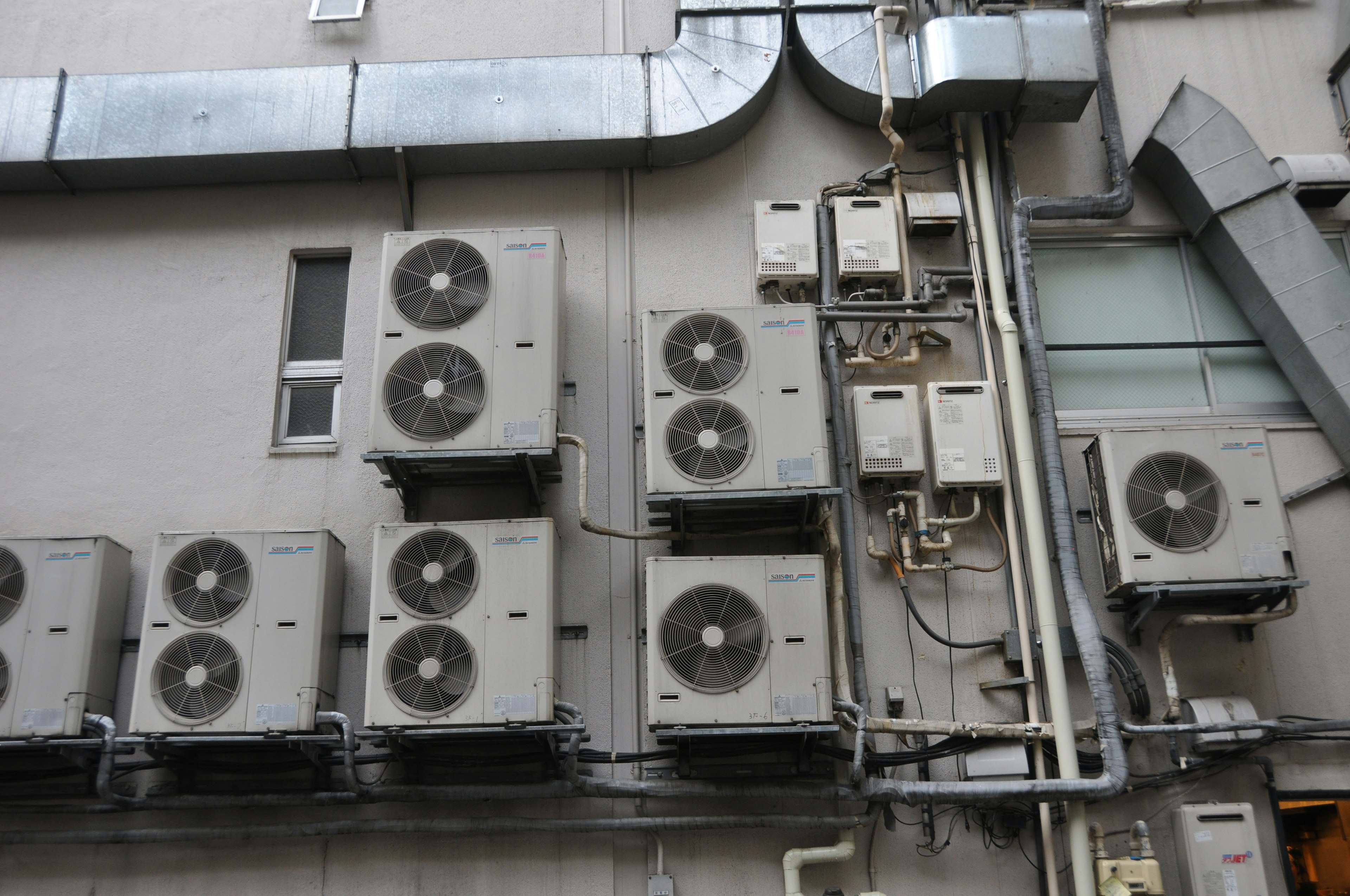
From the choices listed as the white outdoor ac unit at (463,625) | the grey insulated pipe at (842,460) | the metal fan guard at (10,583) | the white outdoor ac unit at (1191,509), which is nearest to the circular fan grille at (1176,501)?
the white outdoor ac unit at (1191,509)

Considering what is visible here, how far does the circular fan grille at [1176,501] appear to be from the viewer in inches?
196

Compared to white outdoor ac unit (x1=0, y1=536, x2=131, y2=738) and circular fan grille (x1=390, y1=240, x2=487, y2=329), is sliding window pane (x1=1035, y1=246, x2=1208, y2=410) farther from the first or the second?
white outdoor ac unit (x1=0, y1=536, x2=131, y2=738)

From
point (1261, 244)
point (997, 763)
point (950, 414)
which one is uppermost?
point (1261, 244)

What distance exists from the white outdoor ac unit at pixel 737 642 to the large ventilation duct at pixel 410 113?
8.60 feet

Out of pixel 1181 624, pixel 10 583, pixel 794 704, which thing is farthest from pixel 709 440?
pixel 10 583

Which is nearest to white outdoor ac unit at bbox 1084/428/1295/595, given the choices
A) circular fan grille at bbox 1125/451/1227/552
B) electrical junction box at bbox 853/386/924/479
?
circular fan grille at bbox 1125/451/1227/552

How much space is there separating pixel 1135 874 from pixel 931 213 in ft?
11.8

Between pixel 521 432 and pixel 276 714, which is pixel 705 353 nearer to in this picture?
pixel 521 432

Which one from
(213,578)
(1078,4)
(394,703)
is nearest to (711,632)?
(394,703)

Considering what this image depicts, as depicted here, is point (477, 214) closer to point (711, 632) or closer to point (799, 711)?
point (711, 632)

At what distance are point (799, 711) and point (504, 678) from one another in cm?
138

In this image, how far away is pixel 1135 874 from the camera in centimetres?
466

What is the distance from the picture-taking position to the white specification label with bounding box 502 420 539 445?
498 centimetres

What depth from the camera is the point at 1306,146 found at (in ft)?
20.1
